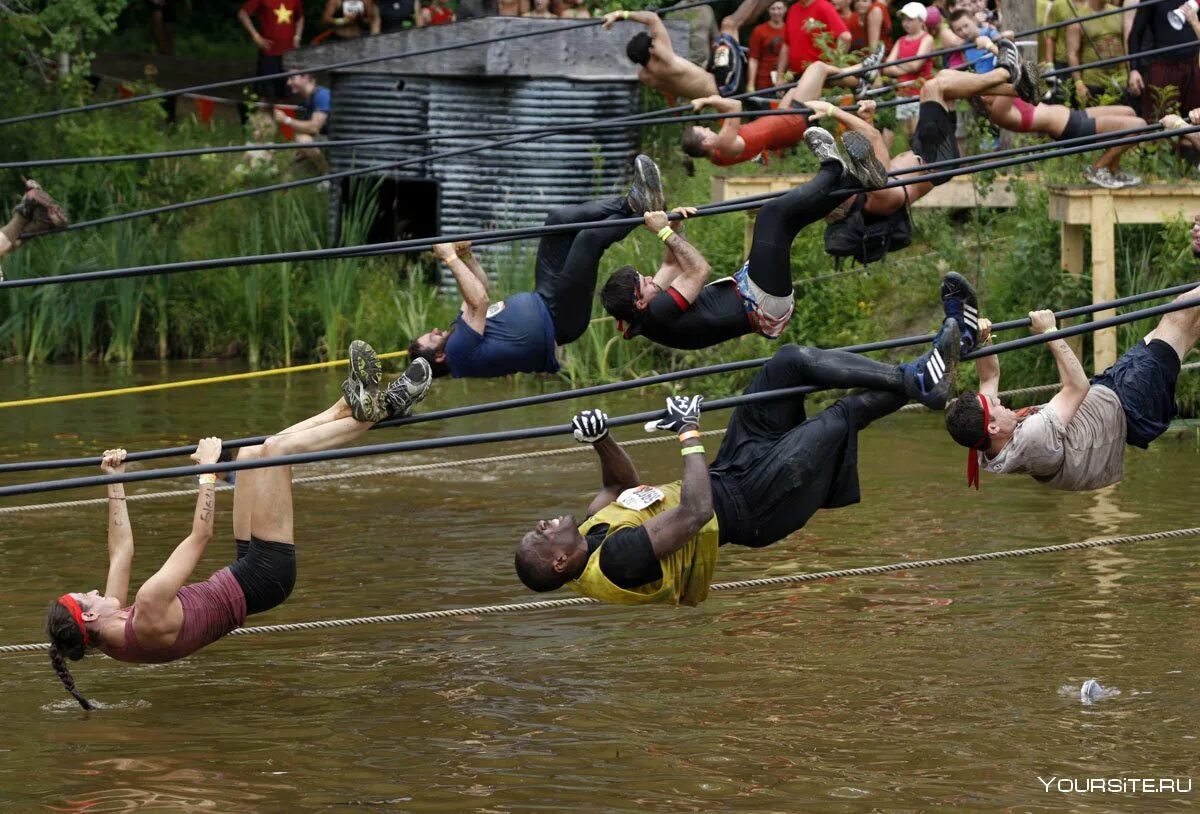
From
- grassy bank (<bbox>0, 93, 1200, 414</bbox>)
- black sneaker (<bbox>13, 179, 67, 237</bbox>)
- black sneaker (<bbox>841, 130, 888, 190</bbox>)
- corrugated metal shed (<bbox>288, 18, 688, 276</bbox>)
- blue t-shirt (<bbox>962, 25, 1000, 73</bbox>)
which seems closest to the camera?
black sneaker (<bbox>841, 130, 888, 190</bbox>)

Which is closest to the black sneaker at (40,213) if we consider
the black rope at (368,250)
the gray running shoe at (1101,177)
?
the black rope at (368,250)

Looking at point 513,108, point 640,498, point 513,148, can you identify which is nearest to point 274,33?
point 513,108

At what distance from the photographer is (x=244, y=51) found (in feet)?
88.4

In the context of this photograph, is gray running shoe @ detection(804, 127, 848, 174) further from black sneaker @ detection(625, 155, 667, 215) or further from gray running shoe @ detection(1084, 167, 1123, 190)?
gray running shoe @ detection(1084, 167, 1123, 190)

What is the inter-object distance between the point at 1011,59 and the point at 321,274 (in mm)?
9428

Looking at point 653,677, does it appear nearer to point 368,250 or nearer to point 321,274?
point 368,250

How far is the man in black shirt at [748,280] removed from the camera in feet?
32.5

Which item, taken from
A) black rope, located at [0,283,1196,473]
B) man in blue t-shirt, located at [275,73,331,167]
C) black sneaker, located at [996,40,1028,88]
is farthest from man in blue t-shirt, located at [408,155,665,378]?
man in blue t-shirt, located at [275,73,331,167]

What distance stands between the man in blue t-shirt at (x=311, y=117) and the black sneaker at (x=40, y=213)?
1069cm

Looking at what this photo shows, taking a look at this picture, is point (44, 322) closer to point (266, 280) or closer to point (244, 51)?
point (266, 280)

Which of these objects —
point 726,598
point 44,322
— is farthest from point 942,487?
point 44,322

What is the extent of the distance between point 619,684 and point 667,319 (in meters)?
1.81

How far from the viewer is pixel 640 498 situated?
9.27 m

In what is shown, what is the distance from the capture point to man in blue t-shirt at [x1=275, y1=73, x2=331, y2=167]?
2219 centimetres
